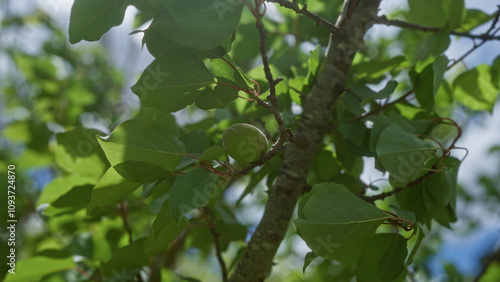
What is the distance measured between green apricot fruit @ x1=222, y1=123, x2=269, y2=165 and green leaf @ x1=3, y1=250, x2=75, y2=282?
61 cm

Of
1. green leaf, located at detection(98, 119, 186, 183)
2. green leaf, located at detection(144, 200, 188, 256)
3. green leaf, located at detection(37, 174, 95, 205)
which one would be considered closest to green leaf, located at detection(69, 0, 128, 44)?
green leaf, located at detection(98, 119, 186, 183)

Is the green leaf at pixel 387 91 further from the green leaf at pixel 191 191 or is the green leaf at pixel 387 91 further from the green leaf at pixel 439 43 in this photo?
the green leaf at pixel 191 191

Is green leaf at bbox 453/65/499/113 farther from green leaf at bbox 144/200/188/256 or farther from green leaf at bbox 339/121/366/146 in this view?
green leaf at bbox 144/200/188/256

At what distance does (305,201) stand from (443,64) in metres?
0.35

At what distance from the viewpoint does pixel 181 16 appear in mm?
490

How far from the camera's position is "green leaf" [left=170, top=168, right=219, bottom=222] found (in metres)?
0.55

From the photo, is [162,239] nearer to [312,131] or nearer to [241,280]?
[241,280]

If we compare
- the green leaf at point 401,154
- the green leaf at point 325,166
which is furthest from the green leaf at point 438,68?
the green leaf at point 325,166

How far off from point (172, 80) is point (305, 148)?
0.30 meters

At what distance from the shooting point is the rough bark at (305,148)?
0.78 meters

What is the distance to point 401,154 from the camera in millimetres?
629

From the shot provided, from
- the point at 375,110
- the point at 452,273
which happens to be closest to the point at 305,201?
the point at 375,110

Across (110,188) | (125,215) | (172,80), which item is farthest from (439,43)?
(125,215)

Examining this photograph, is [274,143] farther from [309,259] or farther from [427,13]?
[427,13]
